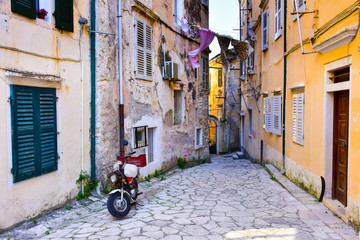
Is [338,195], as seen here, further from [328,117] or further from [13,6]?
[13,6]

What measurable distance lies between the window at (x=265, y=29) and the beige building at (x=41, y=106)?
25.8 ft

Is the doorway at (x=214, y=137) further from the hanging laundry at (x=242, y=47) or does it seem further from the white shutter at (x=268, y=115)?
the white shutter at (x=268, y=115)

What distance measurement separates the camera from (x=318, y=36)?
686 centimetres

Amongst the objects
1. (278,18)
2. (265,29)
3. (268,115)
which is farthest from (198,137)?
(278,18)

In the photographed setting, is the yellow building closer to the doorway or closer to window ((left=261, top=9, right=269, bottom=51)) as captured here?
window ((left=261, top=9, right=269, bottom=51))

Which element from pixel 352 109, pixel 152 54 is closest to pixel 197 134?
pixel 152 54

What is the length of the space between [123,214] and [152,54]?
563 cm

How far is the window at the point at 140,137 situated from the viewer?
9047mm

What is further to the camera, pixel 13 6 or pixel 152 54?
pixel 152 54

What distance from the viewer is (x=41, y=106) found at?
5656 millimetres

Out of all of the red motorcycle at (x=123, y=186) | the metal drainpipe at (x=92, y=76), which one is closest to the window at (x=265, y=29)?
the metal drainpipe at (x=92, y=76)

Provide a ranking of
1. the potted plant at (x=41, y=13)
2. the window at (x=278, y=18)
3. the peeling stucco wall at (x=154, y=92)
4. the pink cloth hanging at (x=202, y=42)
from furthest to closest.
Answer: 1. the pink cloth hanging at (x=202, y=42)
2. the window at (x=278, y=18)
3. the peeling stucco wall at (x=154, y=92)
4. the potted plant at (x=41, y=13)

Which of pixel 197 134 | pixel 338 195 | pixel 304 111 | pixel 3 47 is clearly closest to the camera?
pixel 3 47

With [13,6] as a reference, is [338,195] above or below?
below
